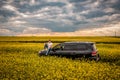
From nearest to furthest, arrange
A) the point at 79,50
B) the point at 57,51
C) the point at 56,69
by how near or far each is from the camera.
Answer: the point at 56,69 → the point at 79,50 → the point at 57,51

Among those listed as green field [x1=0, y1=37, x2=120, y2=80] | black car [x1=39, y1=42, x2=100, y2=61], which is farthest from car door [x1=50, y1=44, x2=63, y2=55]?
green field [x1=0, y1=37, x2=120, y2=80]

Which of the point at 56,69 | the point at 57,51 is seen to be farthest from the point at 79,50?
the point at 56,69

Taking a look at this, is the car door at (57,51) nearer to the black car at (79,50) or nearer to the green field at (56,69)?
the black car at (79,50)

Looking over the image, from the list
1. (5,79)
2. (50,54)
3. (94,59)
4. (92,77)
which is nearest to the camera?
(5,79)

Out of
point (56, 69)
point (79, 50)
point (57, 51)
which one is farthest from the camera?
point (57, 51)

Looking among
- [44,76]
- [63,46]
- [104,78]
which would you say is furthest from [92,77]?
[63,46]

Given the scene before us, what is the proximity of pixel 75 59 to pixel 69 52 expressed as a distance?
78cm

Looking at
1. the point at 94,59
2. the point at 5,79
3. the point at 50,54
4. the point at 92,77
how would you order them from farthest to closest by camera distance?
the point at 50,54
the point at 94,59
the point at 92,77
the point at 5,79

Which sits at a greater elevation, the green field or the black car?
the black car

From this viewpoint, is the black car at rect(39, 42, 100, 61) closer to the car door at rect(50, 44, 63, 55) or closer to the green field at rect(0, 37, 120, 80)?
the car door at rect(50, 44, 63, 55)

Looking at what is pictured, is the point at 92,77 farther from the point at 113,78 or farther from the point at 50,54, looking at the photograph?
the point at 50,54

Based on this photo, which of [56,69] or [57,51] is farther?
[57,51]

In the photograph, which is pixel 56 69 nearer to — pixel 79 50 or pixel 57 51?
pixel 79 50

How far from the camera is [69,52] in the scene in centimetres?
2064
